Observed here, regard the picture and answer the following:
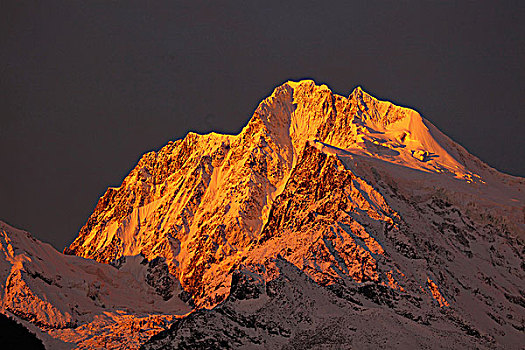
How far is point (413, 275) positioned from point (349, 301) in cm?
1955

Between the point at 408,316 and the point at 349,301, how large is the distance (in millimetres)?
11022

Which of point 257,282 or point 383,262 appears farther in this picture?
point 383,262

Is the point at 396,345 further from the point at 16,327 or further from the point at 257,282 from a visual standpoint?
the point at 16,327

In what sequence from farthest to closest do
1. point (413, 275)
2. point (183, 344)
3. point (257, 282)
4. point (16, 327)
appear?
point (413, 275) → point (257, 282) → point (183, 344) → point (16, 327)

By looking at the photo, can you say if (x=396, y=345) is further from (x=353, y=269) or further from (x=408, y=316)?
(x=353, y=269)

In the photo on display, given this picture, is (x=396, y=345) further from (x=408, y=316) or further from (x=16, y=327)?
(x=16, y=327)

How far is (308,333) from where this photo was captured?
16662cm

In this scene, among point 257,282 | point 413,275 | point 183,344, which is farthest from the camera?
point 413,275

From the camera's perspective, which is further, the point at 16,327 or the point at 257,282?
the point at 257,282

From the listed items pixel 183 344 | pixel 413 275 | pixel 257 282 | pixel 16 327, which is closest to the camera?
pixel 16 327

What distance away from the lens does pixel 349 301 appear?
18450cm

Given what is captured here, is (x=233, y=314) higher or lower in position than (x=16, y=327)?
lower

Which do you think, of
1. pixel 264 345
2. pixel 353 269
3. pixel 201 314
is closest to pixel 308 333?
pixel 264 345

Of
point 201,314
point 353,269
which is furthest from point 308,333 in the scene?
point 353,269
